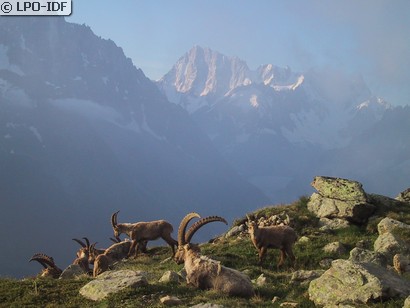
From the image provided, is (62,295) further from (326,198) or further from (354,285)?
(326,198)

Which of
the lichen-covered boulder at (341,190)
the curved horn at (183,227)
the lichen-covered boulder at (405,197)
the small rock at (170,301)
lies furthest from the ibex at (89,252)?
the lichen-covered boulder at (405,197)

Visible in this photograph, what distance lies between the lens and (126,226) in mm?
23797

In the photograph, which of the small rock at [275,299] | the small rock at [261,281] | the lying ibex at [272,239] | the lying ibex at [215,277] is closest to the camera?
the small rock at [275,299]

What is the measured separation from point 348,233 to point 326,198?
14.0 feet

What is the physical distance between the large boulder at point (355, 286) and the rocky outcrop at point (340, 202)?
14.2 metres

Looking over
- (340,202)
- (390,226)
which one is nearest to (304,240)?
(390,226)

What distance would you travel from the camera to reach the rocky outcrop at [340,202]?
25.3 metres

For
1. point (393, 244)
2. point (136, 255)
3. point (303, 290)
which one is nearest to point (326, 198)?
point (393, 244)

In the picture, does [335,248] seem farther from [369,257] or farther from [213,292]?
[213,292]

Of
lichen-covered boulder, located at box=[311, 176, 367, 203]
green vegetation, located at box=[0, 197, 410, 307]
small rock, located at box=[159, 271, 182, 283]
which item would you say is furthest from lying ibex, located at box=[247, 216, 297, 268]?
lichen-covered boulder, located at box=[311, 176, 367, 203]

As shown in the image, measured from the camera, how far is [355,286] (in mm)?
10867

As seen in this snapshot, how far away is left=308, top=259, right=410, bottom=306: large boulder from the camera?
10.5 m

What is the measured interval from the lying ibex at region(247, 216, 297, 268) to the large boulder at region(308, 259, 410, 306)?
21.2 feet

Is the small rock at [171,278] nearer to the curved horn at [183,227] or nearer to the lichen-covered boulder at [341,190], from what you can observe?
the curved horn at [183,227]
